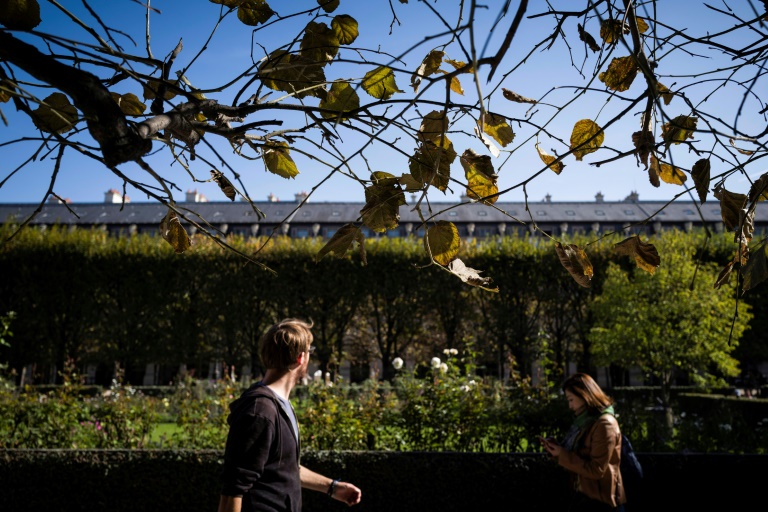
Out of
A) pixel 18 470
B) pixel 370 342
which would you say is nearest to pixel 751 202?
pixel 18 470

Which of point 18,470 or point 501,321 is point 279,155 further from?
point 501,321

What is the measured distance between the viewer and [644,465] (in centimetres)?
586

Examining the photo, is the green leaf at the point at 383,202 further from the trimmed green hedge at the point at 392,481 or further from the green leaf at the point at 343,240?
the trimmed green hedge at the point at 392,481

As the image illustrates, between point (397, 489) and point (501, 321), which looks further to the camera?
point (501, 321)

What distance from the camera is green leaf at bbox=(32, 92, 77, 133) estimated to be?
1.40 metres

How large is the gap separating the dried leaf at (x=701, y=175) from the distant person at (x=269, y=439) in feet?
6.15

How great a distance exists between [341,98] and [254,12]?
35 cm

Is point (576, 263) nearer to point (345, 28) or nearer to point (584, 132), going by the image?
point (584, 132)

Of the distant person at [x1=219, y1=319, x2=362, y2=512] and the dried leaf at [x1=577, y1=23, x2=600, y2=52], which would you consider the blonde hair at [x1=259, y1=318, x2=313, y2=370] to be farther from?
the dried leaf at [x1=577, y1=23, x2=600, y2=52]

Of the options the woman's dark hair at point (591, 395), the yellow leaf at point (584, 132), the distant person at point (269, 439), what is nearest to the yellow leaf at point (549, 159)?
the yellow leaf at point (584, 132)

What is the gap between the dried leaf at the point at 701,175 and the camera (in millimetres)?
1343

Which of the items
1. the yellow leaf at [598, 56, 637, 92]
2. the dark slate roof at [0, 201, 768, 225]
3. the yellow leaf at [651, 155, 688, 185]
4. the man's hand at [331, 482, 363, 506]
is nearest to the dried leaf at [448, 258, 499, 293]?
the yellow leaf at [651, 155, 688, 185]

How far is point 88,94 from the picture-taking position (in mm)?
1015

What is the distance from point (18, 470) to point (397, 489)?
12.7 feet
